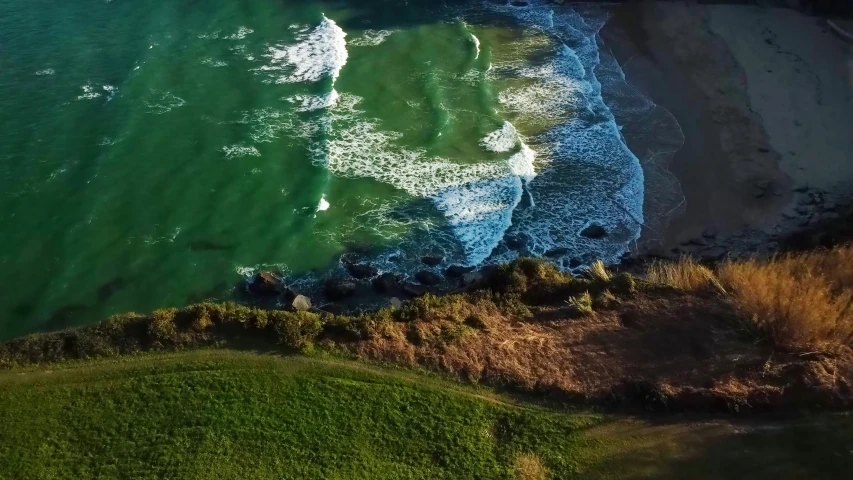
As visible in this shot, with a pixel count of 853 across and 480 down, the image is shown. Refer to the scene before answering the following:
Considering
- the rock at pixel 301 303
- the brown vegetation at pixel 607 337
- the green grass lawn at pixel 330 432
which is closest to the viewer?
the green grass lawn at pixel 330 432

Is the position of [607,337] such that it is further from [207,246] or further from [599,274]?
[207,246]

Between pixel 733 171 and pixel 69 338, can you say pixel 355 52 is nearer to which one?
pixel 733 171

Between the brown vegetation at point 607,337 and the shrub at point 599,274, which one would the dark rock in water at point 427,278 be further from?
the shrub at point 599,274

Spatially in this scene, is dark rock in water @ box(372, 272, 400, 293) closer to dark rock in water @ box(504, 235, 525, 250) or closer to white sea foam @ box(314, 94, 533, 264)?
white sea foam @ box(314, 94, 533, 264)

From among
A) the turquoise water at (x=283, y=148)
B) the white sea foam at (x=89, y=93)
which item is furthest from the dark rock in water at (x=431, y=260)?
the white sea foam at (x=89, y=93)

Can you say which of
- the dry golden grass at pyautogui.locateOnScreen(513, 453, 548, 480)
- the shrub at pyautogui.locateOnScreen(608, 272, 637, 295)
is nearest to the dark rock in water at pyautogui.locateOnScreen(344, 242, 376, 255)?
the shrub at pyautogui.locateOnScreen(608, 272, 637, 295)

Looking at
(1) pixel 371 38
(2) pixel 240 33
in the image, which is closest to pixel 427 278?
(1) pixel 371 38
